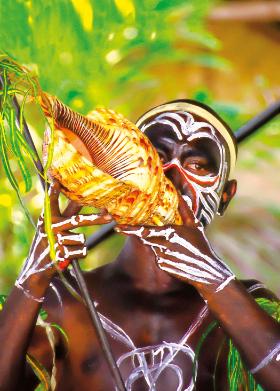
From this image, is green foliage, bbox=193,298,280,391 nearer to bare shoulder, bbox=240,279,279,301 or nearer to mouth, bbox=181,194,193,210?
bare shoulder, bbox=240,279,279,301

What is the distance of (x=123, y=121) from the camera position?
3.16ft

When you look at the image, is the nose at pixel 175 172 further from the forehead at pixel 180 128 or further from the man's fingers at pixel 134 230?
the man's fingers at pixel 134 230

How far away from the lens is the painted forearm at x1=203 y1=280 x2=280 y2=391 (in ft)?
3.24

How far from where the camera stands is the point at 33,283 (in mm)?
986

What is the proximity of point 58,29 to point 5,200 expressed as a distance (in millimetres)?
336

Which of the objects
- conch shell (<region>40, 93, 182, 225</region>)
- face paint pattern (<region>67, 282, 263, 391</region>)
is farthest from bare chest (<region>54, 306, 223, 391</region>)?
conch shell (<region>40, 93, 182, 225</region>)

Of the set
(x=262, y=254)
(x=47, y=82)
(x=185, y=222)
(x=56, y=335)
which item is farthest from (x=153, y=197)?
(x=262, y=254)

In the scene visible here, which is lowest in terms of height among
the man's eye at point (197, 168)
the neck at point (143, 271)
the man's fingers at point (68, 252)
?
the neck at point (143, 271)

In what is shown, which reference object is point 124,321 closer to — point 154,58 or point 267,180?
point 154,58

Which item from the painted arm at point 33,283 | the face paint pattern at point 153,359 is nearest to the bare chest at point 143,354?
the face paint pattern at point 153,359

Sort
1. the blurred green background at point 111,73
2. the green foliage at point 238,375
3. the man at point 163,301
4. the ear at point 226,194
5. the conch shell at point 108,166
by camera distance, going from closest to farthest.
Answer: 1. the conch shell at point 108,166
2. the man at point 163,301
3. the green foliage at point 238,375
4. the ear at point 226,194
5. the blurred green background at point 111,73

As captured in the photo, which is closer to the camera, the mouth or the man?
the man

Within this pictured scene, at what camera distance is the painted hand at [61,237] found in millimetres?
953

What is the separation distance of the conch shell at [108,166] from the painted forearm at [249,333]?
12 cm
